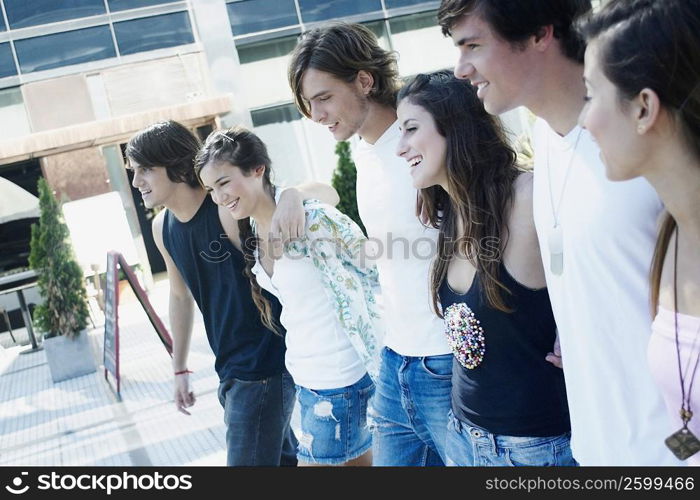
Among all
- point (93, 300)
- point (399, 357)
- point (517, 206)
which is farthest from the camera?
point (93, 300)

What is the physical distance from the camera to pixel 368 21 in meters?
13.5

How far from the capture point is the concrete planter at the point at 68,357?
7.69 metres

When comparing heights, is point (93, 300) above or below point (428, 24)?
below

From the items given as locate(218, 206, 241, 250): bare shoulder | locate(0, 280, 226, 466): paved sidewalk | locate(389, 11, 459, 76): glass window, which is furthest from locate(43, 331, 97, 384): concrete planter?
locate(389, 11, 459, 76): glass window

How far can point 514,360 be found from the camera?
1.86 m

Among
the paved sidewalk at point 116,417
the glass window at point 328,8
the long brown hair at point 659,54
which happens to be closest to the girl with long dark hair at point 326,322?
the long brown hair at point 659,54

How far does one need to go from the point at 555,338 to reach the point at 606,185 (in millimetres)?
495

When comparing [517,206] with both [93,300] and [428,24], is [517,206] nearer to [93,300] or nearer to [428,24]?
[93,300]

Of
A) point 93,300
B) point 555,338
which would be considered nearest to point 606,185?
point 555,338

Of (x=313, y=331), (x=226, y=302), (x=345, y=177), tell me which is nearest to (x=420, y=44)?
(x=345, y=177)

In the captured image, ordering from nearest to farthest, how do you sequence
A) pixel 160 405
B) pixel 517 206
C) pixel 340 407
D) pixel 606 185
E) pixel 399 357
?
pixel 606 185 → pixel 517 206 → pixel 399 357 → pixel 340 407 → pixel 160 405

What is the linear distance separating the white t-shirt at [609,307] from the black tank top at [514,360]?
228mm
